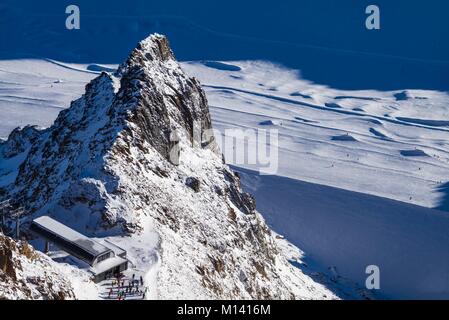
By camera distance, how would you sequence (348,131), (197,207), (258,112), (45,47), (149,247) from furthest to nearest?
Answer: (45,47), (258,112), (348,131), (197,207), (149,247)

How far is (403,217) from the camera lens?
267 feet

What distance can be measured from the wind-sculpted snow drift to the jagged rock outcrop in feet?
19.2

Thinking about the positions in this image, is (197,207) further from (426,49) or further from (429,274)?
(426,49)

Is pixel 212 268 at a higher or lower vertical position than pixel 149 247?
lower

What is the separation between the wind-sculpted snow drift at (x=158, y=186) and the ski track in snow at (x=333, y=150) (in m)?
4.09

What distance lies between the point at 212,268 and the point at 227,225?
699 centimetres

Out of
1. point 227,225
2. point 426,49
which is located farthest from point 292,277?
point 426,49

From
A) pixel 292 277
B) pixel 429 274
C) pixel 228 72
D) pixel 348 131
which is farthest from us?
pixel 228 72

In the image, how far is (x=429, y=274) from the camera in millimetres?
69562

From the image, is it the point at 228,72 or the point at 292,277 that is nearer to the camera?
the point at 292,277

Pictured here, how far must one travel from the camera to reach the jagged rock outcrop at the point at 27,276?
93.0 ft

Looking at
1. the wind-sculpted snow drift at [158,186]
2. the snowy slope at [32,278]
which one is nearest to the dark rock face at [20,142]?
the wind-sculpted snow drift at [158,186]

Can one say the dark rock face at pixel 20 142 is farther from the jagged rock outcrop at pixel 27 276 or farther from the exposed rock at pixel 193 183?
the jagged rock outcrop at pixel 27 276

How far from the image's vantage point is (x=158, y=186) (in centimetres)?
4606
